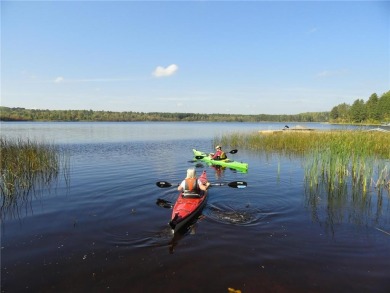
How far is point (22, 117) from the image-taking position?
368ft

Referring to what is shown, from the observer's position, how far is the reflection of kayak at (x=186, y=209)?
8.27 metres

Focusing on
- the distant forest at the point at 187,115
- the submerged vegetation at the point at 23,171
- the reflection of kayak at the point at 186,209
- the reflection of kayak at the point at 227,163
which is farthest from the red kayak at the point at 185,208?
the distant forest at the point at 187,115

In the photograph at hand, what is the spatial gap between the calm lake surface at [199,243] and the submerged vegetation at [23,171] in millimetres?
591

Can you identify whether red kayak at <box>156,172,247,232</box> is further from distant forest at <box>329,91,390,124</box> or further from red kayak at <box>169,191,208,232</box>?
distant forest at <box>329,91,390,124</box>

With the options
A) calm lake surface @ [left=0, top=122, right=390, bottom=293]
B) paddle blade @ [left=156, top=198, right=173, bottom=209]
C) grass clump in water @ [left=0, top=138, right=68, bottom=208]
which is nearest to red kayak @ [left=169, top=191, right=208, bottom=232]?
calm lake surface @ [left=0, top=122, right=390, bottom=293]

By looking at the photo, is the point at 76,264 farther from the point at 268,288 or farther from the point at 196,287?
the point at 268,288

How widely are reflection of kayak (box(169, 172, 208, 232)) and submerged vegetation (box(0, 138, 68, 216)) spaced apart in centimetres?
673

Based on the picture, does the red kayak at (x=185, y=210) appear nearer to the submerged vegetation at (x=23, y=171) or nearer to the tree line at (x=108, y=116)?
the submerged vegetation at (x=23, y=171)

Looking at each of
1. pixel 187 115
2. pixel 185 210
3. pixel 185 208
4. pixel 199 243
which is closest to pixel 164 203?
pixel 185 208

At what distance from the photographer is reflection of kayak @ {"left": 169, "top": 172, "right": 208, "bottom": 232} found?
8273mm

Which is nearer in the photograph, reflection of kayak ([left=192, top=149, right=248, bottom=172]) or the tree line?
reflection of kayak ([left=192, top=149, right=248, bottom=172])

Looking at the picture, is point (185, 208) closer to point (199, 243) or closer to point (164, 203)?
point (199, 243)

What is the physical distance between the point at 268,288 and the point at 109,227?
17.6 ft

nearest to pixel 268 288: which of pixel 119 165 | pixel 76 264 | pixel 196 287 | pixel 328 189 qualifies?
pixel 196 287
